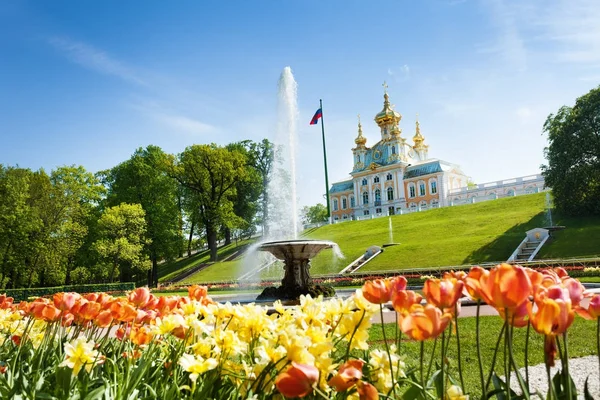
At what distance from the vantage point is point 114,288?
25.6 meters

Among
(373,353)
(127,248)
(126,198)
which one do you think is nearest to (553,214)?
Result: (127,248)

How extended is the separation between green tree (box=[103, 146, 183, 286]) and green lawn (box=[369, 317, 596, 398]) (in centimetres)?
2921

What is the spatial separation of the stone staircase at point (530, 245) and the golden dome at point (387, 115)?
4766 cm

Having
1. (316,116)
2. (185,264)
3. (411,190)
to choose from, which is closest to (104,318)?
(316,116)

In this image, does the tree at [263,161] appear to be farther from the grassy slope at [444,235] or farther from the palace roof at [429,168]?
the palace roof at [429,168]

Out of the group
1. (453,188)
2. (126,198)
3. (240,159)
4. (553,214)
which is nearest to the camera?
(553,214)

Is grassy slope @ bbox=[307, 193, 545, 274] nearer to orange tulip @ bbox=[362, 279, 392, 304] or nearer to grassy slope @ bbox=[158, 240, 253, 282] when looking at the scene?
Answer: grassy slope @ bbox=[158, 240, 253, 282]

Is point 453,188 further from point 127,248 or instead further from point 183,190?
point 127,248

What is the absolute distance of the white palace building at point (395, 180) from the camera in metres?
64.3

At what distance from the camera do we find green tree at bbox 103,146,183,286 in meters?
34.9

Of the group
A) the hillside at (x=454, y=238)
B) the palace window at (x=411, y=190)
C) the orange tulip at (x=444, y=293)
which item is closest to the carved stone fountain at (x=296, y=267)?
the orange tulip at (x=444, y=293)

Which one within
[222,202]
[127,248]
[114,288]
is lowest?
[114,288]

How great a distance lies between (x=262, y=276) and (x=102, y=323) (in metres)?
28.3

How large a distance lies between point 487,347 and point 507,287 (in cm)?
543
